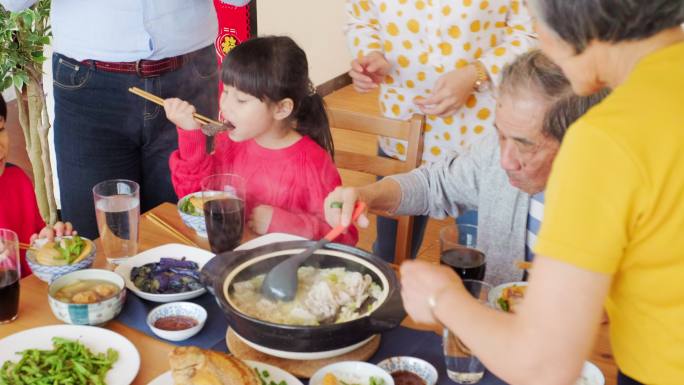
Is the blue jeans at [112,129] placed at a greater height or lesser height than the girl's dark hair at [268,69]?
lesser

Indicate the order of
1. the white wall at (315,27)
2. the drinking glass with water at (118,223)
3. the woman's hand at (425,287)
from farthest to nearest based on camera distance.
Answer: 1. the white wall at (315,27)
2. the drinking glass with water at (118,223)
3. the woman's hand at (425,287)

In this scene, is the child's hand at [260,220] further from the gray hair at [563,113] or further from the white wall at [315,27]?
the white wall at [315,27]

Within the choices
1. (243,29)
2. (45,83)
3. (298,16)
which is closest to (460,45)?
(243,29)

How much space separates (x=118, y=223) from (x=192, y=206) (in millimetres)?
272

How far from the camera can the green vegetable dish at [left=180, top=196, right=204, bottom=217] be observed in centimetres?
183

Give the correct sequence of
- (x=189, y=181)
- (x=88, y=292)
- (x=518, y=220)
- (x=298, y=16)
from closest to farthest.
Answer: (x=88, y=292) < (x=518, y=220) < (x=189, y=181) < (x=298, y=16)

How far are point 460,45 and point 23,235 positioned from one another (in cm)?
144

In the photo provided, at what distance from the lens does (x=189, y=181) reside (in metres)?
2.08

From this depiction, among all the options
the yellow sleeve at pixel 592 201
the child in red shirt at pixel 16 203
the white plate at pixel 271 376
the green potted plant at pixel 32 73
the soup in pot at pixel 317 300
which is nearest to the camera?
the yellow sleeve at pixel 592 201

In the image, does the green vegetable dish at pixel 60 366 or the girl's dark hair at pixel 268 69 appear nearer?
the green vegetable dish at pixel 60 366

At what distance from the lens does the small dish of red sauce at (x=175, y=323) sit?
1.40 meters

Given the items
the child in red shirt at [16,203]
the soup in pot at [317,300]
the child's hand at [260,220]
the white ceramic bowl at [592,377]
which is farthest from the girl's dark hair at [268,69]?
the white ceramic bowl at [592,377]

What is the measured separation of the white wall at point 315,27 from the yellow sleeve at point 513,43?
269 cm

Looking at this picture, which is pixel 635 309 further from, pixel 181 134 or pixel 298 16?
pixel 298 16
